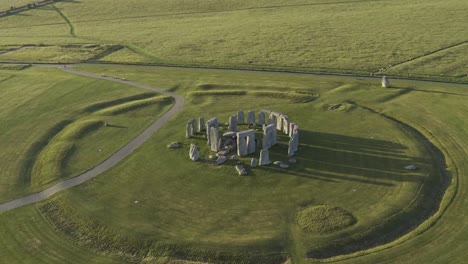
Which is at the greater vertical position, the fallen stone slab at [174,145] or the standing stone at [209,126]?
the standing stone at [209,126]

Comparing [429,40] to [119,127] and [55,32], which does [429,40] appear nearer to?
[119,127]

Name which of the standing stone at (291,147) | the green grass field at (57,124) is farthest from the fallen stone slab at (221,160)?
the green grass field at (57,124)

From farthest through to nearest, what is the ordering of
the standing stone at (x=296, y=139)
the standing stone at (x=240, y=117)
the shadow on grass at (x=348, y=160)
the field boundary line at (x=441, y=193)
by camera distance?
the standing stone at (x=240, y=117)
the standing stone at (x=296, y=139)
the shadow on grass at (x=348, y=160)
the field boundary line at (x=441, y=193)

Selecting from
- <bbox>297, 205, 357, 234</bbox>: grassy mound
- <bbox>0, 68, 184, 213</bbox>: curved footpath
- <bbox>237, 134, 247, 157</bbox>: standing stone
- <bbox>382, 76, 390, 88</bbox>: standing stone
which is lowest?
<bbox>297, 205, 357, 234</bbox>: grassy mound

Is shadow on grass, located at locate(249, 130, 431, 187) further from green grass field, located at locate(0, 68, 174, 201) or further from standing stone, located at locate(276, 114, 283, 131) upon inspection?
green grass field, located at locate(0, 68, 174, 201)

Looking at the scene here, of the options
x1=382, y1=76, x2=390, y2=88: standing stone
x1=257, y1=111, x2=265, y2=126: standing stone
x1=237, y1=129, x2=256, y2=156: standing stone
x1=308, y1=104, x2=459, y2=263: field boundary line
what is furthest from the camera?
x1=382, y1=76, x2=390, y2=88: standing stone

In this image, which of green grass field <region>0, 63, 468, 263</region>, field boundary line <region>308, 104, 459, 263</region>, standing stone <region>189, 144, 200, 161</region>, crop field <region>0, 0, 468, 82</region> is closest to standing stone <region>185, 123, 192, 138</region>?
green grass field <region>0, 63, 468, 263</region>

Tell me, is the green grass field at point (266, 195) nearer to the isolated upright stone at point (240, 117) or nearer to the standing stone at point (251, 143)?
the standing stone at point (251, 143)
